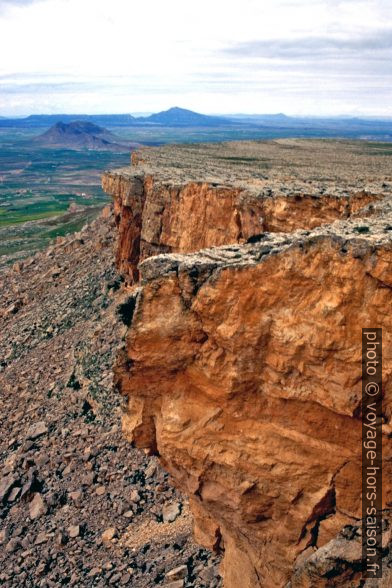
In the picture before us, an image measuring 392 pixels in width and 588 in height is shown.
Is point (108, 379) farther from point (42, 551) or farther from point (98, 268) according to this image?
point (98, 268)

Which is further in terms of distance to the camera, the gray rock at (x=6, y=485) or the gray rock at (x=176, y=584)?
the gray rock at (x=6, y=485)

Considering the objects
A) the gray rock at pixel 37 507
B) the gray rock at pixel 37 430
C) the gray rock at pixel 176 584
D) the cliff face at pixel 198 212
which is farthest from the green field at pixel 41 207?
the gray rock at pixel 176 584

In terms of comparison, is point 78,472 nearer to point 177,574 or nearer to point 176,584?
point 177,574

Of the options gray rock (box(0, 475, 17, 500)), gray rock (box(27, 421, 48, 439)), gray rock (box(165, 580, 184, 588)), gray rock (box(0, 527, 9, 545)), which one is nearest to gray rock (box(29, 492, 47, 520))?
gray rock (box(0, 527, 9, 545))

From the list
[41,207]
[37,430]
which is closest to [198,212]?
[37,430]

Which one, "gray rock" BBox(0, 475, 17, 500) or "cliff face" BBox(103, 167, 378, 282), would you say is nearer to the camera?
"cliff face" BBox(103, 167, 378, 282)

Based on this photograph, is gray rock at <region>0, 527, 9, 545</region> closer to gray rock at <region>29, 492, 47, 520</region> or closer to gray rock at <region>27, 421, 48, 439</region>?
gray rock at <region>29, 492, 47, 520</region>

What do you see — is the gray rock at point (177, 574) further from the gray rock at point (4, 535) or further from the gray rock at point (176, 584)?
the gray rock at point (4, 535)
